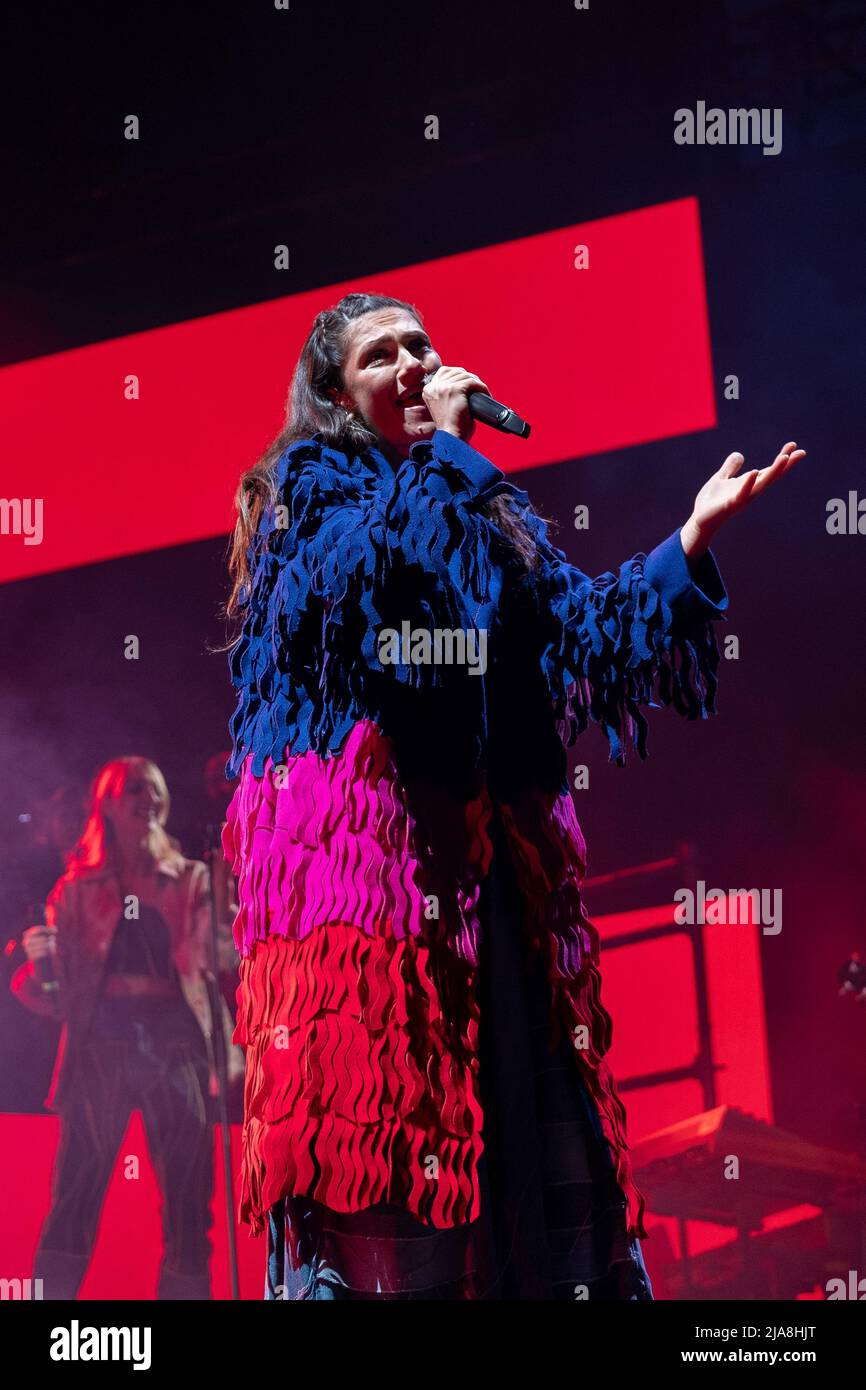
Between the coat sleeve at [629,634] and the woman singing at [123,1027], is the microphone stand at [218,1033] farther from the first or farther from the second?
the coat sleeve at [629,634]

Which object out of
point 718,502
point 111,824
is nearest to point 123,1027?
point 111,824

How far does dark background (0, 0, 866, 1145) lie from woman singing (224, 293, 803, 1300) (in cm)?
132

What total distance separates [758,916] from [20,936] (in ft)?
4.60

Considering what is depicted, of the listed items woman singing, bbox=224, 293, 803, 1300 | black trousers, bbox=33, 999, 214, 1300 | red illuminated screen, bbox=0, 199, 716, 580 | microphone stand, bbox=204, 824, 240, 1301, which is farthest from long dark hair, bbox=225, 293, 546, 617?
black trousers, bbox=33, 999, 214, 1300

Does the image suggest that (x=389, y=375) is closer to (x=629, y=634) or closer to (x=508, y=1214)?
(x=629, y=634)

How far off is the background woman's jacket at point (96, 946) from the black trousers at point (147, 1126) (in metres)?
0.03

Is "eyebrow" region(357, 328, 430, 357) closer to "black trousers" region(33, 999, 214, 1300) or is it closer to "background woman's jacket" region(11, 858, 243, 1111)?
"background woman's jacket" region(11, 858, 243, 1111)

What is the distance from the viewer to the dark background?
2852 millimetres

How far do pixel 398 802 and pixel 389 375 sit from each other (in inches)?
20.2

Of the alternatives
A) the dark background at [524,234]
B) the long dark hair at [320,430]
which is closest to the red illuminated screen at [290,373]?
the dark background at [524,234]

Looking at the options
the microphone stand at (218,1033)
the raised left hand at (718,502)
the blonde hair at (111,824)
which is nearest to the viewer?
the raised left hand at (718,502)

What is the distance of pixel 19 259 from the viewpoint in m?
2.95

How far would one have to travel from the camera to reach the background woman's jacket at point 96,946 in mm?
2908
